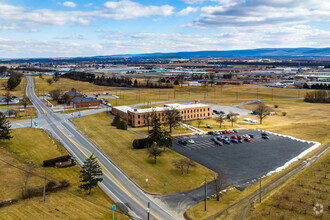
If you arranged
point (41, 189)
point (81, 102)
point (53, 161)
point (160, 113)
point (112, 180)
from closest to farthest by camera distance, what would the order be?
point (41, 189), point (112, 180), point (53, 161), point (160, 113), point (81, 102)

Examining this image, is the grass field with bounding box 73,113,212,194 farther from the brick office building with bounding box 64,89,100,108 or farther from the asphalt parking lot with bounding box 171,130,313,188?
the brick office building with bounding box 64,89,100,108

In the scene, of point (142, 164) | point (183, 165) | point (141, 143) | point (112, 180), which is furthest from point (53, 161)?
point (183, 165)

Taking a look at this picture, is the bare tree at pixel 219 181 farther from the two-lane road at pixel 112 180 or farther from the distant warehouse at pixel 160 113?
the distant warehouse at pixel 160 113

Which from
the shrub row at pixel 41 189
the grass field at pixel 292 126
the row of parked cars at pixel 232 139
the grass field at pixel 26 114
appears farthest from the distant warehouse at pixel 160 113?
the shrub row at pixel 41 189

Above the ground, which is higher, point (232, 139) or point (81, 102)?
point (81, 102)

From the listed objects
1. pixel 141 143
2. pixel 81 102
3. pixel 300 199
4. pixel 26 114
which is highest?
pixel 81 102

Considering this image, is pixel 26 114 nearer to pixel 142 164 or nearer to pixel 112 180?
pixel 142 164
